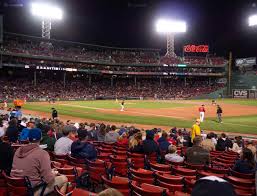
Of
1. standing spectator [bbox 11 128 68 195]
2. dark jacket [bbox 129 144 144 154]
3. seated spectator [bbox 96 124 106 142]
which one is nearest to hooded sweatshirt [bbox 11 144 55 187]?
standing spectator [bbox 11 128 68 195]

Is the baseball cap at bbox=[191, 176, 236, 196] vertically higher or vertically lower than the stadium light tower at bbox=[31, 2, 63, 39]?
lower

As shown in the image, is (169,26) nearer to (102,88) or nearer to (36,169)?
A: (102,88)

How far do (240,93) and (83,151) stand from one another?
8523cm

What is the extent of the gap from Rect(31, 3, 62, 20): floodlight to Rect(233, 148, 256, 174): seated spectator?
64958mm

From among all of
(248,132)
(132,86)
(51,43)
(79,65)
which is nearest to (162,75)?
(132,86)

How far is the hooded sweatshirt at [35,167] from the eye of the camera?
6105 mm

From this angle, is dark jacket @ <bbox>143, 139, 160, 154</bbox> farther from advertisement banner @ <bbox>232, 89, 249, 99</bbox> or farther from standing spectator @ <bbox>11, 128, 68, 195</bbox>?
advertisement banner @ <bbox>232, 89, 249, 99</bbox>

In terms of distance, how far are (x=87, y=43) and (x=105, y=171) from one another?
87.9 m

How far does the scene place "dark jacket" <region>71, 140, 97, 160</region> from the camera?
8599 millimetres

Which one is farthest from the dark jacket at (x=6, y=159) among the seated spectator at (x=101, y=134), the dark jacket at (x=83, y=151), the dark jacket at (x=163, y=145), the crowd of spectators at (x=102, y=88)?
the crowd of spectators at (x=102, y=88)

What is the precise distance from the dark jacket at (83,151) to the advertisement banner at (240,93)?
274ft

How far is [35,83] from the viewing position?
78125mm

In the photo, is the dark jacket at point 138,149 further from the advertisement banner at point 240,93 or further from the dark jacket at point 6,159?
the advertisement banner at point 240,93

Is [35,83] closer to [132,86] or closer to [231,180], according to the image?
[132,86]
